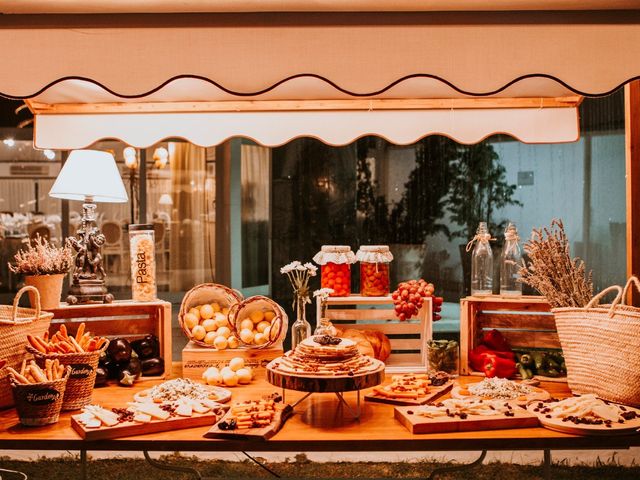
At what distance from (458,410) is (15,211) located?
7.51m

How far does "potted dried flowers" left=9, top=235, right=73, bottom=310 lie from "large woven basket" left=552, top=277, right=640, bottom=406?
8.35 ft

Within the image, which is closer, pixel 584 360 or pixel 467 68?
pixel 467 68

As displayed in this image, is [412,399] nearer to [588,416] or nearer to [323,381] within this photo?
[323,381]

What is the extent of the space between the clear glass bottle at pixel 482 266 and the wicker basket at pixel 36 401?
2.28 metres

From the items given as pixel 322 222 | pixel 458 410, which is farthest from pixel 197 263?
pixel 458 410

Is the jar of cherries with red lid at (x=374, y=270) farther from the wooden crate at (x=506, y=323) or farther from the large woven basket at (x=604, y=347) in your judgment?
the large woven basket at (x=604, y=347)

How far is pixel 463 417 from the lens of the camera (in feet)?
8.48

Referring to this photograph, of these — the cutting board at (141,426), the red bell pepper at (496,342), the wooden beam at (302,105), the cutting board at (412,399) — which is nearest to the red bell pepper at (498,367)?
the red bell pepper at (496,342)

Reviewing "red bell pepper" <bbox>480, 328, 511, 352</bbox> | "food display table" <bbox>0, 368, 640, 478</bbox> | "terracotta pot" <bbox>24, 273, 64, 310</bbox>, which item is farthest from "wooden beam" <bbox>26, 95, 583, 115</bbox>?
"food display table" <bbox>0, 368, 640, 478</bbox>

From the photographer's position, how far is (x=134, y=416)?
8.47ft

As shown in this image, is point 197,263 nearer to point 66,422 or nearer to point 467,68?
point 66,422

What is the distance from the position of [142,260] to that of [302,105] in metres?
1.26

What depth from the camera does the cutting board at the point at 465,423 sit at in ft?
8.21

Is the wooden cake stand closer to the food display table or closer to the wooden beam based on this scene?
the food display table
